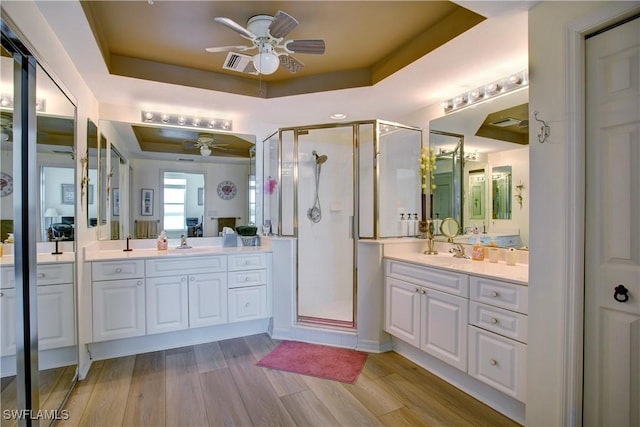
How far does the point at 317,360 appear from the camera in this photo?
2674mm

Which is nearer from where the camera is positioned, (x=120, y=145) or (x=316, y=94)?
(x=316, y=94)

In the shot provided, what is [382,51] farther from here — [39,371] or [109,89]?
[39,371]

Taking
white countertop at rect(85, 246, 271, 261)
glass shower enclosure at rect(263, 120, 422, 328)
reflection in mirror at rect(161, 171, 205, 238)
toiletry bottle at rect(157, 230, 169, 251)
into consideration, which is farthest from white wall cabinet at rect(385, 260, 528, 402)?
toiletry bottle at rect(157, 230, 169, 251)

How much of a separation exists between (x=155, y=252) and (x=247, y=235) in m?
0.92

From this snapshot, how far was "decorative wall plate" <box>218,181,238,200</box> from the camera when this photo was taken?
3596mm

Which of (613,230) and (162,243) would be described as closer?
(613,230)

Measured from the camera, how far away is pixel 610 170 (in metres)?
1.45

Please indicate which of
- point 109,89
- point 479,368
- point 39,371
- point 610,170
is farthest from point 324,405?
point 109,89

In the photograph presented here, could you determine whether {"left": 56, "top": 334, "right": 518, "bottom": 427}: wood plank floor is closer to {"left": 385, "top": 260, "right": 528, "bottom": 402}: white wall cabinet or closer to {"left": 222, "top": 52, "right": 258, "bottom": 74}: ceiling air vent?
{"left": 385, "top": 260, "right": 528, "bottom": 402}: white wall cabinet

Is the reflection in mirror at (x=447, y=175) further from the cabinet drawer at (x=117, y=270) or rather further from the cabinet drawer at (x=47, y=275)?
the cabinet drawer at (x=47, y=275)

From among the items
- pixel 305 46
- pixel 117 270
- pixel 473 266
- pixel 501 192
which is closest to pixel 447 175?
pixel 501 192

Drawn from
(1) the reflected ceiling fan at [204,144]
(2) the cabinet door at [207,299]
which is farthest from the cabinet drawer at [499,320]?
(1) the reflected ceiling fan at [204,144]

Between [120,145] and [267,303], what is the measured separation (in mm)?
2204

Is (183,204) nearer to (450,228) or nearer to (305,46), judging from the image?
(305,46)
